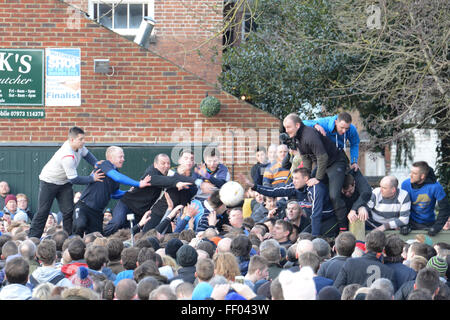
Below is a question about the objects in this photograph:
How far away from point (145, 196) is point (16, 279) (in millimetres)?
5846

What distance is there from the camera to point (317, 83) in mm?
16641

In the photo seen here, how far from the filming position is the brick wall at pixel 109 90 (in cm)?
1584

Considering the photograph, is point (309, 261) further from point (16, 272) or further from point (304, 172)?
point (304, 172)

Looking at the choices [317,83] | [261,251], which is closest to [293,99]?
[317,83]

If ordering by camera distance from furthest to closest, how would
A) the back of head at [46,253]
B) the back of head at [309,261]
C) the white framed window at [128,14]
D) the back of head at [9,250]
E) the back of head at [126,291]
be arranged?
the white framed window at [128,14], the back of head at [9,250], the back of head at [46,253], the back of head at [309,261], the back of head at [126,291]

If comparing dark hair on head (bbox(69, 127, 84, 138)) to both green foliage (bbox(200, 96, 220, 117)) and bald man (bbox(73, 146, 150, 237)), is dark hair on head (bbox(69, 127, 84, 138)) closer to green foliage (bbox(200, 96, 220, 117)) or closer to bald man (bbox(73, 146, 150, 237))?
bald man (bbox(73, 146, 150, 237))

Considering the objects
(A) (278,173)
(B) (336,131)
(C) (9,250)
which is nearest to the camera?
(C) (9,250)

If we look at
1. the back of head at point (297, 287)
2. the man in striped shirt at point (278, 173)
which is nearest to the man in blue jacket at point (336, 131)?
the man in striped shirt at point (278, 173)

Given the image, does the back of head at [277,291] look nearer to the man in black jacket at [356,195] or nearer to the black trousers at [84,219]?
the man in black jacket at [356,195]

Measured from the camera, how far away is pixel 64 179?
1147 cm

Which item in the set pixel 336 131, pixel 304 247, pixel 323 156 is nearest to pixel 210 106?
pixel 336 131

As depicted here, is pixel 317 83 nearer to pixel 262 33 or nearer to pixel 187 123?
pixel 262 33

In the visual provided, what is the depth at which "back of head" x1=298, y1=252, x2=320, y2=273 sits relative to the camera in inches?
271

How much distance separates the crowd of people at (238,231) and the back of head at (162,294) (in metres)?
0.01
